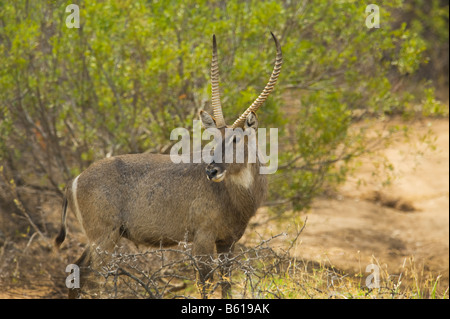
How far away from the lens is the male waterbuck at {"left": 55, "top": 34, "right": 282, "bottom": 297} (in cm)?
568

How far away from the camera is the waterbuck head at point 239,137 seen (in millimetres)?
5488

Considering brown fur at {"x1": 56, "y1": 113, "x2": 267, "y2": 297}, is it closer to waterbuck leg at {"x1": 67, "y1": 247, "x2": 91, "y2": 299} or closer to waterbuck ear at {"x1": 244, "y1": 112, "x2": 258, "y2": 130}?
waterbuck leg at {"x1": 67, "y1": 247, "x2": 91, "y2": 299}

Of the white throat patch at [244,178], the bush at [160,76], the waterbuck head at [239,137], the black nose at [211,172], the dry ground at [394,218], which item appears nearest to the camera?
the black nose at [211,172]

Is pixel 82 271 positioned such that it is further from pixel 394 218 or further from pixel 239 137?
pixel 394 218

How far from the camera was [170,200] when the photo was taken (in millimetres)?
5863

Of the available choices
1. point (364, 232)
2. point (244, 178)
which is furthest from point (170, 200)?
point (364, 232)

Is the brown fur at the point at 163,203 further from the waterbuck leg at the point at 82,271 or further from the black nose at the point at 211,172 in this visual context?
the black nose at the point at 211,172

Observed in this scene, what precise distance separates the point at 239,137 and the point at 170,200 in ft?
3.08

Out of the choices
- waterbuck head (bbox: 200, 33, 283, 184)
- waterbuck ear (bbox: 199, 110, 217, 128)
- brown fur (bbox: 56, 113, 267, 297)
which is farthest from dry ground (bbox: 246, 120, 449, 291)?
waterbuck ear (bbox: 199, 110, 217, 128)

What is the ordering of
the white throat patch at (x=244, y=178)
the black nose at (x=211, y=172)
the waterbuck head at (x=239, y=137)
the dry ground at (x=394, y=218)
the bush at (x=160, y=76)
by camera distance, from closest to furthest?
1. the black nose at (x=211, y=172)
2. the waterbuck head at (x=239, y=137)
3. the white throat patch at (x=244, y=178)
4. the bush at (x=160, y=76)
5. the dry ground at (x=394, y=218)

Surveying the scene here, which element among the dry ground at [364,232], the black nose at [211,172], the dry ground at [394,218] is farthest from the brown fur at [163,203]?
the dry ground at [394,218]

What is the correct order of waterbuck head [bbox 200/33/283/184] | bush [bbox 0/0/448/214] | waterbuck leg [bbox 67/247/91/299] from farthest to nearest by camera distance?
bush [bbox 0/0/448/214] → waterbuck leg [bbox 67/247/91/299] → waterbuck head [bbox 200/33/283/184]

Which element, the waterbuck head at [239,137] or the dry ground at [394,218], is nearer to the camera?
the waterbuck head at [239,137]
